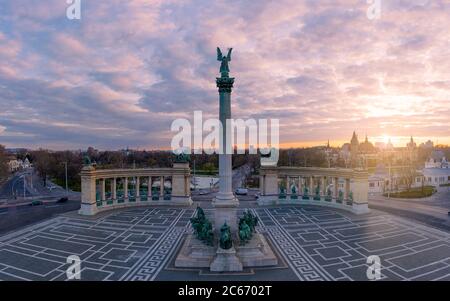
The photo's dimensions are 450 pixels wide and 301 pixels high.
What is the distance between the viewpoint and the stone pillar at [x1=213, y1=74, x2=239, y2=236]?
20.6 metres

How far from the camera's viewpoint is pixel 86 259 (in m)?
19.2

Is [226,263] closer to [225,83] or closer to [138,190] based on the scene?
[225,83]

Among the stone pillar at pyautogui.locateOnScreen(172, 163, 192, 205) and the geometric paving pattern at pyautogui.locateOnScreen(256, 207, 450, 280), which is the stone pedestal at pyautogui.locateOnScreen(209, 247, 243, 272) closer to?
the geometric paving pattern at pyautogui.locateOnScreen(256, 207, 450, 280)

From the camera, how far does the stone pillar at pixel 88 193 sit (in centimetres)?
3156

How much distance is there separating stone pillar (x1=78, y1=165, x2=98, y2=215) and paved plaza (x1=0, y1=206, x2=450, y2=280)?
4.28ft

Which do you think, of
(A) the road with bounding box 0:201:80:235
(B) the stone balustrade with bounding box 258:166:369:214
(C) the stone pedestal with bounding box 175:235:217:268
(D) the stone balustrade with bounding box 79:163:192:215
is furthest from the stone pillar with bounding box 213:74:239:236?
(A) the road with bounding box 0:201:80:235

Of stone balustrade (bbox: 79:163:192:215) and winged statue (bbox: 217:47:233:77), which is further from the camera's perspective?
stone balustrade (bbox: 79:163:192:215)

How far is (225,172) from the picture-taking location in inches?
824

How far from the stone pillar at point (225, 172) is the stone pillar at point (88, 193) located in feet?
57.1

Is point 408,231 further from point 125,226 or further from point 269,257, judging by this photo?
point 125,226

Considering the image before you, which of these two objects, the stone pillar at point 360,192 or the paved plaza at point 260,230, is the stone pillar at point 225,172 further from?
the stone pillar at point 360,192

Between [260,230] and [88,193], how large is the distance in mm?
18913
